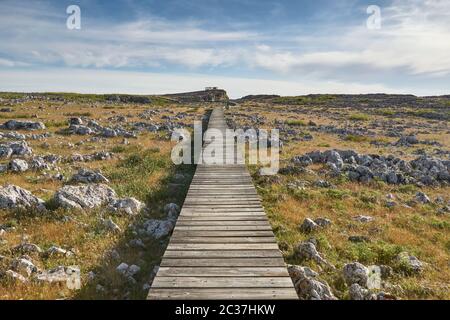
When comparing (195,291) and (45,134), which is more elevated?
(45,134)

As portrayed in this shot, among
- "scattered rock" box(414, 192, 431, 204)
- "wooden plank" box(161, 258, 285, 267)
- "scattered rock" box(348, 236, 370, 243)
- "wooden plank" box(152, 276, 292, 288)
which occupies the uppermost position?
"wooden plank" box(161, 258, 285, 267)

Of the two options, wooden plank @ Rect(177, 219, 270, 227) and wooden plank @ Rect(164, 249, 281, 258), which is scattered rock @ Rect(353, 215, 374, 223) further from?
wooden plank @ Rect(164, 249, 281, 258)

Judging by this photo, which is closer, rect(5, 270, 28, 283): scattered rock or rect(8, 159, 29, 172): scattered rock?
rect(5, 270, 28, 283): scattered rock

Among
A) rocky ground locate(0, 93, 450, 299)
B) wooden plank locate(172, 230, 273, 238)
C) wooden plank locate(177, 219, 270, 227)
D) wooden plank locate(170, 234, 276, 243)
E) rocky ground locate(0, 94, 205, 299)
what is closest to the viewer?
rocky ground locate(0, 94, 205, 299)

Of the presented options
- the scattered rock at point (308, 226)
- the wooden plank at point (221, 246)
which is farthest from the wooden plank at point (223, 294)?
the scattered rock at point (308, 226)

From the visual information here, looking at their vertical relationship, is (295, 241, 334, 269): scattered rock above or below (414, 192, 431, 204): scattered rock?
below

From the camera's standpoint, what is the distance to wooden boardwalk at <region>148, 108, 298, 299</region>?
6.70 meters

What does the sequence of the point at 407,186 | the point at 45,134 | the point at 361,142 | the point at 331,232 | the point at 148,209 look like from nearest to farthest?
the point at 331,232 < the point at 148,209 < the point at 407,186 < the point at 45,134 < the point at 361,142

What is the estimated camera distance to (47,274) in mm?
8086

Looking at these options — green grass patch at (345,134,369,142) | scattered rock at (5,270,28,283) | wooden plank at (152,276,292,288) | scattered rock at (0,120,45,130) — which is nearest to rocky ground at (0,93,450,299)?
scattered rock at (5,270,28,283)

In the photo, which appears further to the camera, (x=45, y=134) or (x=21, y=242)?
(x=45, y=134)
